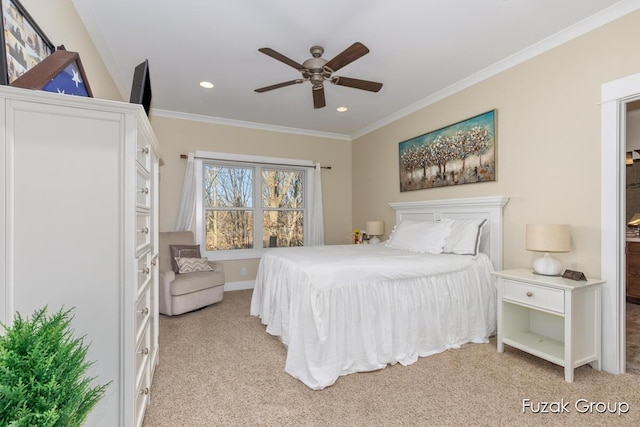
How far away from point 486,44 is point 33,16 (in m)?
3.19

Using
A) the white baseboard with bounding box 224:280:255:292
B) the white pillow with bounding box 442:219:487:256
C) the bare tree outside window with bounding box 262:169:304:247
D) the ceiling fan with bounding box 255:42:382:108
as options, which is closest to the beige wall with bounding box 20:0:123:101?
the ceiling fan with bounding box 255:42:382:108

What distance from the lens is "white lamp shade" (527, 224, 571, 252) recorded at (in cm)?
231

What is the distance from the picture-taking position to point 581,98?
97.3 inches

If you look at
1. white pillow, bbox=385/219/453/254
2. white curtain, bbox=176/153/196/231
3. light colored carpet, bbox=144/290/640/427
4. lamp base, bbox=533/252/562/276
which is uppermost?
white curtain, bbox=176/153/196/231

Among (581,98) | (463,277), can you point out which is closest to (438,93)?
(581,98)

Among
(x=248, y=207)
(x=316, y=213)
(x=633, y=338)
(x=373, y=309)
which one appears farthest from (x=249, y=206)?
(x=633, y=338)

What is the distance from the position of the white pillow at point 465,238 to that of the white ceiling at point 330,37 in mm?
1553

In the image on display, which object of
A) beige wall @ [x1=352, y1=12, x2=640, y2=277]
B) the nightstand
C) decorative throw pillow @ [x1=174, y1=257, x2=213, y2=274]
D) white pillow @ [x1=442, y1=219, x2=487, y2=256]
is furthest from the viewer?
decorative throw pillow @ [x1=174, y1=257, x2=213, y2=274]

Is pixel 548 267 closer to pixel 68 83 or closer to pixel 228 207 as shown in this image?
pixel 68 83

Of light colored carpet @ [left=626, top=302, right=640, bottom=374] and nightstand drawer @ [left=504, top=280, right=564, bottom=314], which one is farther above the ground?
nightstand drawer @ [left=504, top=280, right=564, bottom=314]

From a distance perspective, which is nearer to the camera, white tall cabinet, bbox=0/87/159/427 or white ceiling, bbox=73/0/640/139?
white tall cabinet, bbox=0/87/159/427

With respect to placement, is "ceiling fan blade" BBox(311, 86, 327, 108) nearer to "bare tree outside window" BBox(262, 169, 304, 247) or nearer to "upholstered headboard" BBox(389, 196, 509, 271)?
"upholstered headboard" BBox(389, 196, 509, 271)

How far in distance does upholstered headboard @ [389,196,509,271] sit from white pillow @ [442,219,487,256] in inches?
5.0

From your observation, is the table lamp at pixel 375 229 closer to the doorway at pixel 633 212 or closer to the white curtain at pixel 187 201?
the white curtain at pixel 187 201
